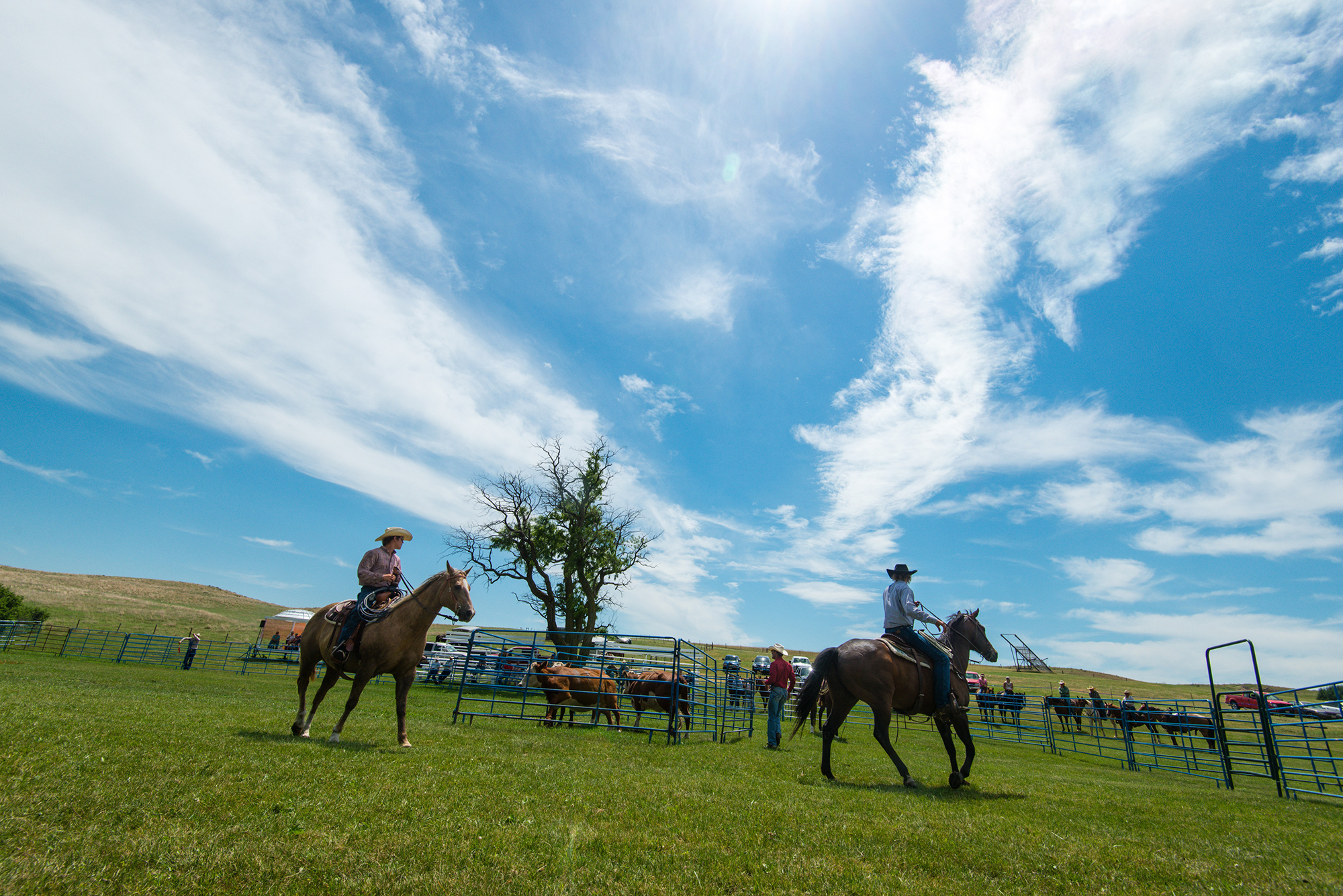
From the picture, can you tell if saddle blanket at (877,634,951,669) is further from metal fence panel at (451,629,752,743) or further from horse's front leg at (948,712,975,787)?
metal fence panel at (451,629,752,743)

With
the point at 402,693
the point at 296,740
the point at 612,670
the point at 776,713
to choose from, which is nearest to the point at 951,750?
the point at 776,713

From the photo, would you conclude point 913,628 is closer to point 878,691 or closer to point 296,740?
point 878,691

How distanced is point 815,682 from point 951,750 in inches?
82.0

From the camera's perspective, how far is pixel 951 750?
8648 mm

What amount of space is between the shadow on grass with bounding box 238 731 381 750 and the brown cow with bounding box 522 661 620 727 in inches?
214

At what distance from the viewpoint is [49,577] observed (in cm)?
7456

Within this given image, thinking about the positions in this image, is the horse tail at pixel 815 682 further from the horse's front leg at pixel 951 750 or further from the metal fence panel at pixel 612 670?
the metal fence panel at pixel 612 670

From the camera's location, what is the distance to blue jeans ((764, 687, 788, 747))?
13.8 m

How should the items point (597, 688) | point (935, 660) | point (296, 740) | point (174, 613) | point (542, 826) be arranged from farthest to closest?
point (174, 613), point (597, 688), point (935, 660), point (296, 740), point (542, 826)

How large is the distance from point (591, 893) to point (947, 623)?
8.49m

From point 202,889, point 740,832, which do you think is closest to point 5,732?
point 202,889

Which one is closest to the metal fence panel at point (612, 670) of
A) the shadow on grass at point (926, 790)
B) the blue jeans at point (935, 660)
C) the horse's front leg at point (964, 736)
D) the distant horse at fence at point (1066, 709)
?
the shadow on grass at point (926, 790)

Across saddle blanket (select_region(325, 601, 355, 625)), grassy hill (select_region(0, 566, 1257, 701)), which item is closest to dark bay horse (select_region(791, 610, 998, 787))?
saddle blanket (select_region(325, 601, 355, 625))

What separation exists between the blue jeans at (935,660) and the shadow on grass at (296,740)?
25.5 ft
